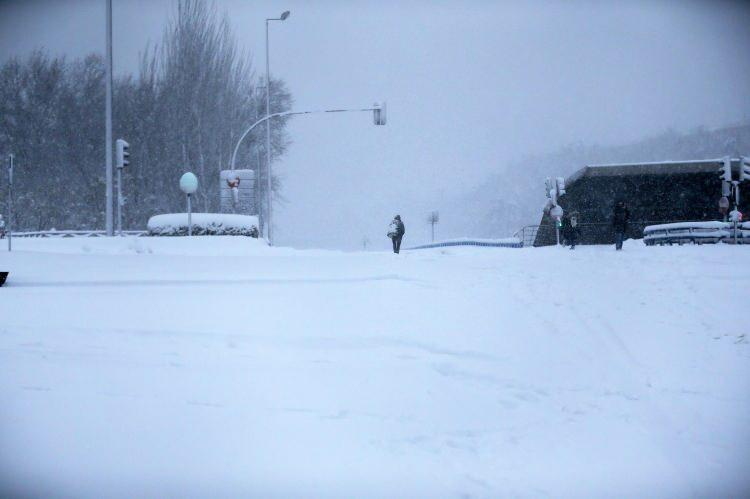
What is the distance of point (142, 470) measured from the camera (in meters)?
4.66

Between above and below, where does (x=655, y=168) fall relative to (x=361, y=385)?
above

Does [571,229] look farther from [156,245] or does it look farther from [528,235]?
[528,235]

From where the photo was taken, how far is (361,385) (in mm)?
6781

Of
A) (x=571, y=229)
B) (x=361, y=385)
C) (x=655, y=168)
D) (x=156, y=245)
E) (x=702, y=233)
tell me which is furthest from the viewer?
(x=655, y=168)

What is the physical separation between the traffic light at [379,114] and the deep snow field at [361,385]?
16.5 m

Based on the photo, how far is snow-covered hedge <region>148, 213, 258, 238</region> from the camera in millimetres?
20219

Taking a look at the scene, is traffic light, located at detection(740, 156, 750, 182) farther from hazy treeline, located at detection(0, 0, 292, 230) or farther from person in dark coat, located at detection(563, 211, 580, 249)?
hazy treeline, located at detection(0, 0, 292, 230)

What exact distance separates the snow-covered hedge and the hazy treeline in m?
18.3

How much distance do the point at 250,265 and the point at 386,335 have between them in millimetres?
5402

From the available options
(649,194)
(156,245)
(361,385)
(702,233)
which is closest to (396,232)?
(156,245)

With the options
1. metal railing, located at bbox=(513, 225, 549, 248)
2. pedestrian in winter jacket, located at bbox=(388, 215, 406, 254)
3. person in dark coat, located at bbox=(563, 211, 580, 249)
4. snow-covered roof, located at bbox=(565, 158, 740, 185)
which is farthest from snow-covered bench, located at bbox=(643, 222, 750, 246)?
metal railing, located at bbox=(513, 225, 549, 248)

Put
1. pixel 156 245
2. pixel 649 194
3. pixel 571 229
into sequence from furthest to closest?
1. pixel 649 194
2. pixel 571 229
3. pixel 156 245

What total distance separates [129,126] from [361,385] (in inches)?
1455

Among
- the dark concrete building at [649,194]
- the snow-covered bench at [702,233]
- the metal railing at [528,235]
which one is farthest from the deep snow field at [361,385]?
the metal railing at [528,235]
